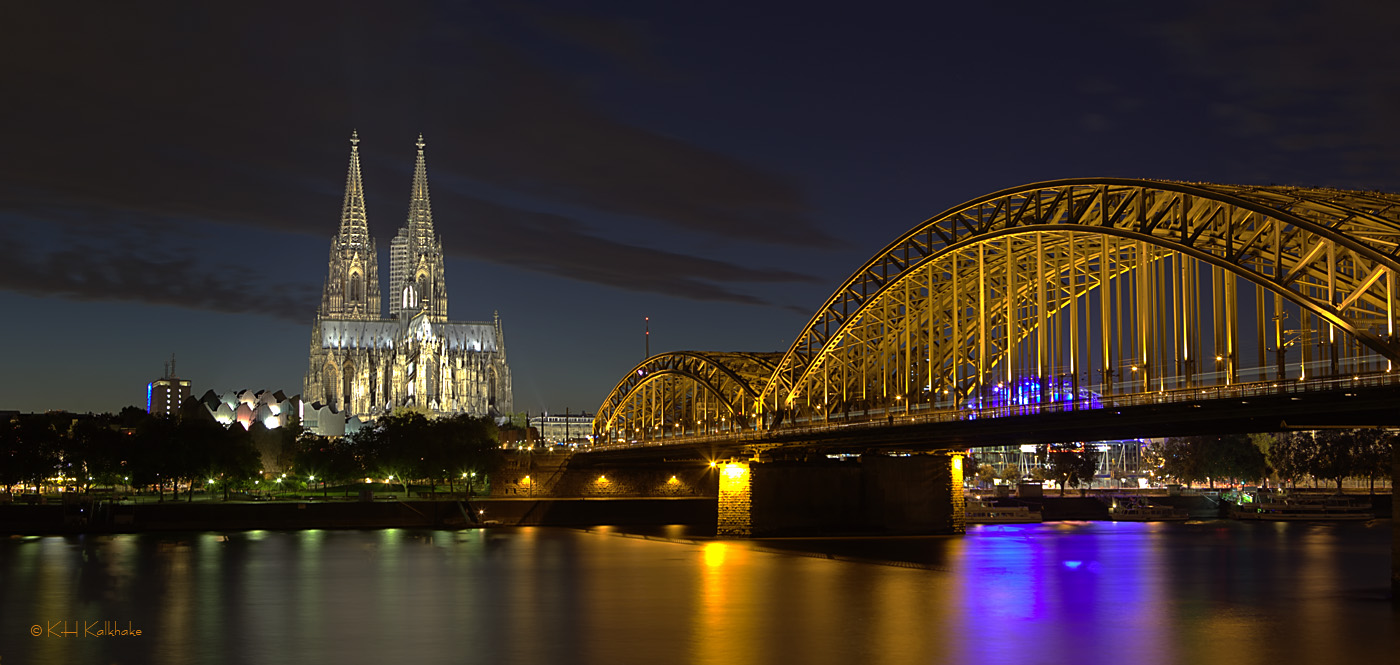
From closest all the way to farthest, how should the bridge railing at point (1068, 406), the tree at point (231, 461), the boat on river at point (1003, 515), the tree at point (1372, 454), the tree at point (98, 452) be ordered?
1. the bridge railing at point (1068, 406)
2. the boat on river at point (1003, 515)
3. the tree at point (231, 461)
4. the tree at point (98, 452)
5. the tree at point (1372, 454)

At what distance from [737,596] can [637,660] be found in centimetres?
1785

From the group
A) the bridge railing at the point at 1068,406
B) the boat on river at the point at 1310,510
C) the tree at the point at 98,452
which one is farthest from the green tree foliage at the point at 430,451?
the boat on river at the point at 1310,510

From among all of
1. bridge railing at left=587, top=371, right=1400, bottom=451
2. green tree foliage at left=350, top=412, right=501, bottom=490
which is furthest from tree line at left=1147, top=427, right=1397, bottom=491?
bridge railing at left=587, top=371, right=1400, bottom=451

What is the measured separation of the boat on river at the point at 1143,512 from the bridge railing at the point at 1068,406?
5607 centimetres

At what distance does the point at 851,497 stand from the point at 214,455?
72.1 m

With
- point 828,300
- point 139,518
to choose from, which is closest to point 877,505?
point 828,300

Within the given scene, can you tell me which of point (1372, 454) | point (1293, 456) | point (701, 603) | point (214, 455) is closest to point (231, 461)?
point (214, 455)

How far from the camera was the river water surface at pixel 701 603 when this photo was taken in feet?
144

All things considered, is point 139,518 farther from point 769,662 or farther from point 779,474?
point 769,662

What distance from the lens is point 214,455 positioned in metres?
143

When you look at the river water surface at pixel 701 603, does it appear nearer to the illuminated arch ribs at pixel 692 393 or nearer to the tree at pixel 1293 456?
the illuminated arch ribs at pixel 692 393

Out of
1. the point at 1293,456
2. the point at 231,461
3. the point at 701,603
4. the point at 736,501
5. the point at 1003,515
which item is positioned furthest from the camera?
the point at 1293,456

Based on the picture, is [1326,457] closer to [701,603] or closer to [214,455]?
[214,455]

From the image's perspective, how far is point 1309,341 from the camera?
2297 inches
